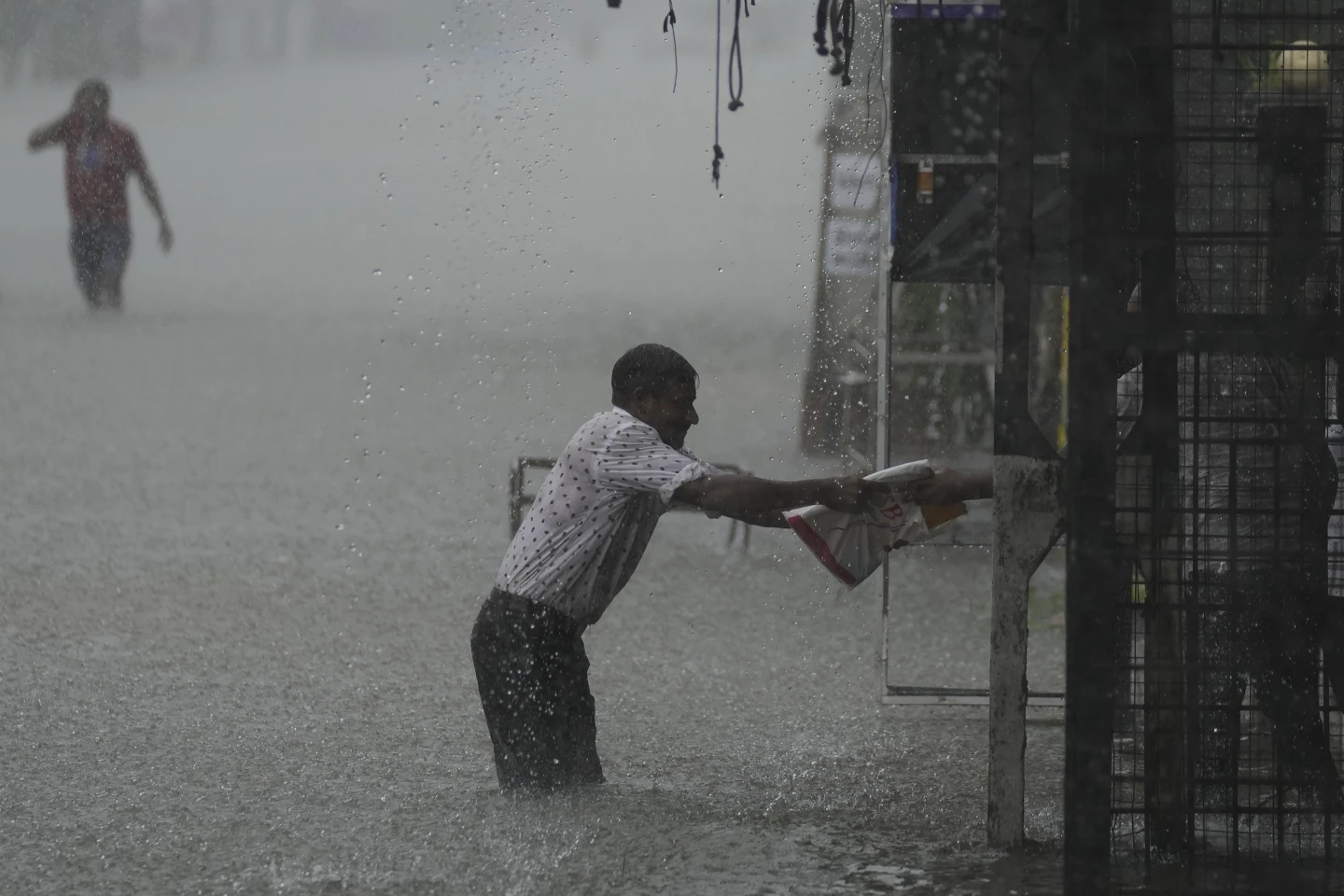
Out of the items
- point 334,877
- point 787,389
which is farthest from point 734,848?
point 787,389

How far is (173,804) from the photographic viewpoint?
4883 millimetres

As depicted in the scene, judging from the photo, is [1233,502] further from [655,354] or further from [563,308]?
[563,308]

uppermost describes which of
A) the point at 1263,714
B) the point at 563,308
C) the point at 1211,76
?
the point at 563,308

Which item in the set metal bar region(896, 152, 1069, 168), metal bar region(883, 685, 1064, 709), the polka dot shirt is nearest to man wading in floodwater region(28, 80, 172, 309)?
metal bar region(896, 152, 1069, 168)

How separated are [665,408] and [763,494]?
0.49 m

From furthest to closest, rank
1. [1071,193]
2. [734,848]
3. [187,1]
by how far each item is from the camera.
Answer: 1. [187,1]
2. [734,848]
3. [1071,193]

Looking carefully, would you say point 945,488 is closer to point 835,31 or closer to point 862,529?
point 862,529

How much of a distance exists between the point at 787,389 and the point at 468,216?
6329 millimetres

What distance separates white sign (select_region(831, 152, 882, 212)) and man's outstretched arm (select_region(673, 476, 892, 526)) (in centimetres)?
767

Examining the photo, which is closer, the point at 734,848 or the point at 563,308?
the point at 734,848

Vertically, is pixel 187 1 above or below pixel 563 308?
above

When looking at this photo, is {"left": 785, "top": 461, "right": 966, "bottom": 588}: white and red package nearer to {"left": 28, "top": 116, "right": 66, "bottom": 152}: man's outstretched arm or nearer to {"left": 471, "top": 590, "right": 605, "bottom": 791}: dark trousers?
{"left": 471, "top": 590, "right": 605, "bottom": 791}: dark trousers

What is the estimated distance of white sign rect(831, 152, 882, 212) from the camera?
1213 cm

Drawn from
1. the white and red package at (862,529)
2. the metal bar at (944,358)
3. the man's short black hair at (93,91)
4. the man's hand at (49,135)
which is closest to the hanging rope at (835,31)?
the white and red package at (862,529)
